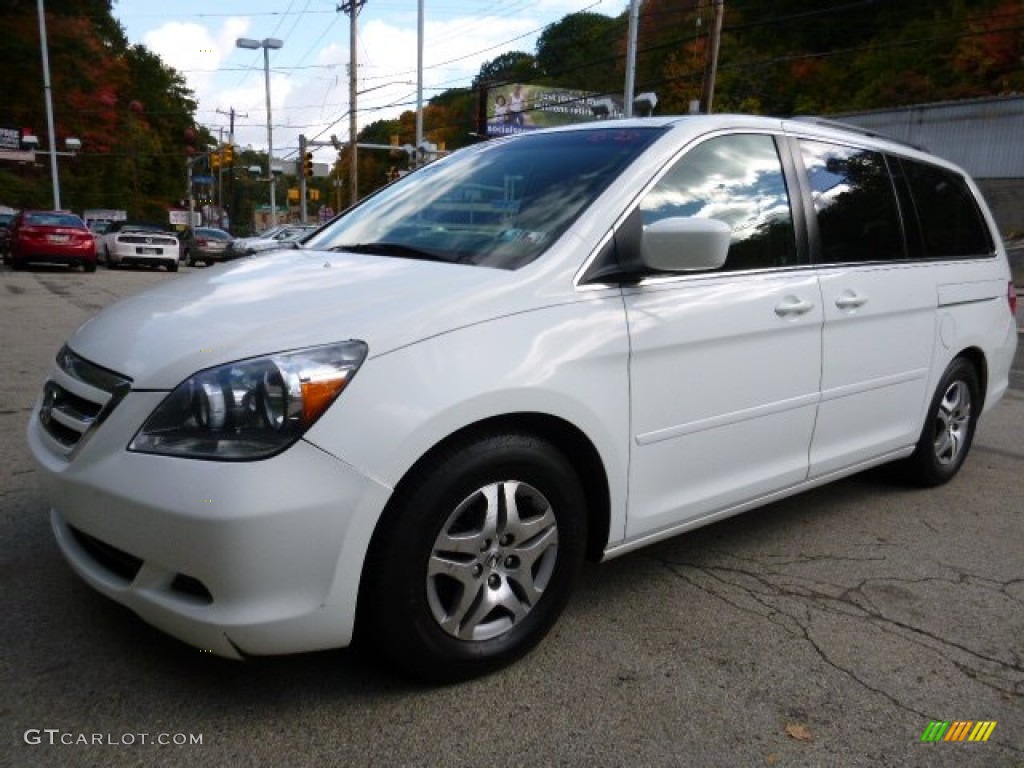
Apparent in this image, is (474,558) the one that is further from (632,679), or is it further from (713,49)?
(713,49)

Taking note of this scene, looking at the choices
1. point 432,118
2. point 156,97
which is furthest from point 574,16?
point 156,97

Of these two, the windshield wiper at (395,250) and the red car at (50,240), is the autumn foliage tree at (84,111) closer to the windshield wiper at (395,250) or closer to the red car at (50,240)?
the red car at (50,240)

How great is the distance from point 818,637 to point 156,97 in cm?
7975

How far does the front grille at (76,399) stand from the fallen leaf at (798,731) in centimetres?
199

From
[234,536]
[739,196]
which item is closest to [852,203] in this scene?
[739,196]

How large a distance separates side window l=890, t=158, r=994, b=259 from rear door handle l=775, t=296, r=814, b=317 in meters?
1.19

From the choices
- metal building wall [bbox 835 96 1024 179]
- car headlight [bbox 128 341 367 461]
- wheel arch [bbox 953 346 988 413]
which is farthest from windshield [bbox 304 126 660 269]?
metal building wall [bbox 835 96 1024 179]

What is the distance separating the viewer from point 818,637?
272 centimetres

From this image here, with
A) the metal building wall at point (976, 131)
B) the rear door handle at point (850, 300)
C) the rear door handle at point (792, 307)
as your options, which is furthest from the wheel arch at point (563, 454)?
the metal building wall at point (976, 131)

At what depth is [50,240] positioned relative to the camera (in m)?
18.5

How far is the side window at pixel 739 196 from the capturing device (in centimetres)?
283

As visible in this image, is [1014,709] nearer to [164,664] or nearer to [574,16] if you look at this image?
[164,664]

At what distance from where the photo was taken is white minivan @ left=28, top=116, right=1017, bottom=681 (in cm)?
199

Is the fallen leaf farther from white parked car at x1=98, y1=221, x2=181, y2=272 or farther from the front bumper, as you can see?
white parked car at x1=98, y1=221, x2=181, y2=272
